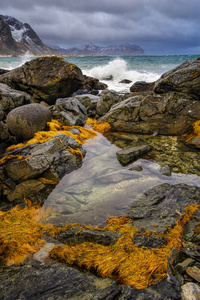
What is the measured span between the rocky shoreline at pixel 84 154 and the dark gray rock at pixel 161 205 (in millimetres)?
19

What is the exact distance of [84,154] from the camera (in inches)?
246

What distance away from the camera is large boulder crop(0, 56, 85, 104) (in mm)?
9482

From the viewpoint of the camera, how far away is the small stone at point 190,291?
1.95m

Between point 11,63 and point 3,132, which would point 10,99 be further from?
point 11,63

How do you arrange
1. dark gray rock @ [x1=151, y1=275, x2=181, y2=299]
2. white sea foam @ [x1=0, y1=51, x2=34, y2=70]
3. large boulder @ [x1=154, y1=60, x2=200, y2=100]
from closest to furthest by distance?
dark gray rock @ [x1=151, y1=275, x2=181, y2=299] < large boulder @ [x1=154, y1=60, x2=200, y2=100] < white sea foam @ [x1=0, y1=51, x2=34, y2=70]

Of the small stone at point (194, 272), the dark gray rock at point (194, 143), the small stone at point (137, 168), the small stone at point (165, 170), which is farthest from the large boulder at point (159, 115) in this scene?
the small stone at point (194, 272)

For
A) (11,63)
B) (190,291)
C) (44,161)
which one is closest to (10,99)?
(44,161)

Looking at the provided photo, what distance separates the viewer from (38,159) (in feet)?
16.0

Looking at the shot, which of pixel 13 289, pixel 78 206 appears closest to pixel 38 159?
pixel 78 206

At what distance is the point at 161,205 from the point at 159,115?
16.6 feet

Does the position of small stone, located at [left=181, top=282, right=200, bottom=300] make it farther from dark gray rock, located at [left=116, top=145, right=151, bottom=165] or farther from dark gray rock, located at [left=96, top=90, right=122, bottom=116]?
dark gray rock, located at [left=96, top=90, right=122, bottom=116]

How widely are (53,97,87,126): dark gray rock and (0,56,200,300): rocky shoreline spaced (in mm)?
46

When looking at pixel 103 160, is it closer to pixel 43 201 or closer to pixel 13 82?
pixel 43 201

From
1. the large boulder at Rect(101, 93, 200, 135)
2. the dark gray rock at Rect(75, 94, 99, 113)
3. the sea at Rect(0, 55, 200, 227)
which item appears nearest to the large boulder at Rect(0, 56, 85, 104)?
the dark gray rock at Rect(75, 94, 99, 113)
